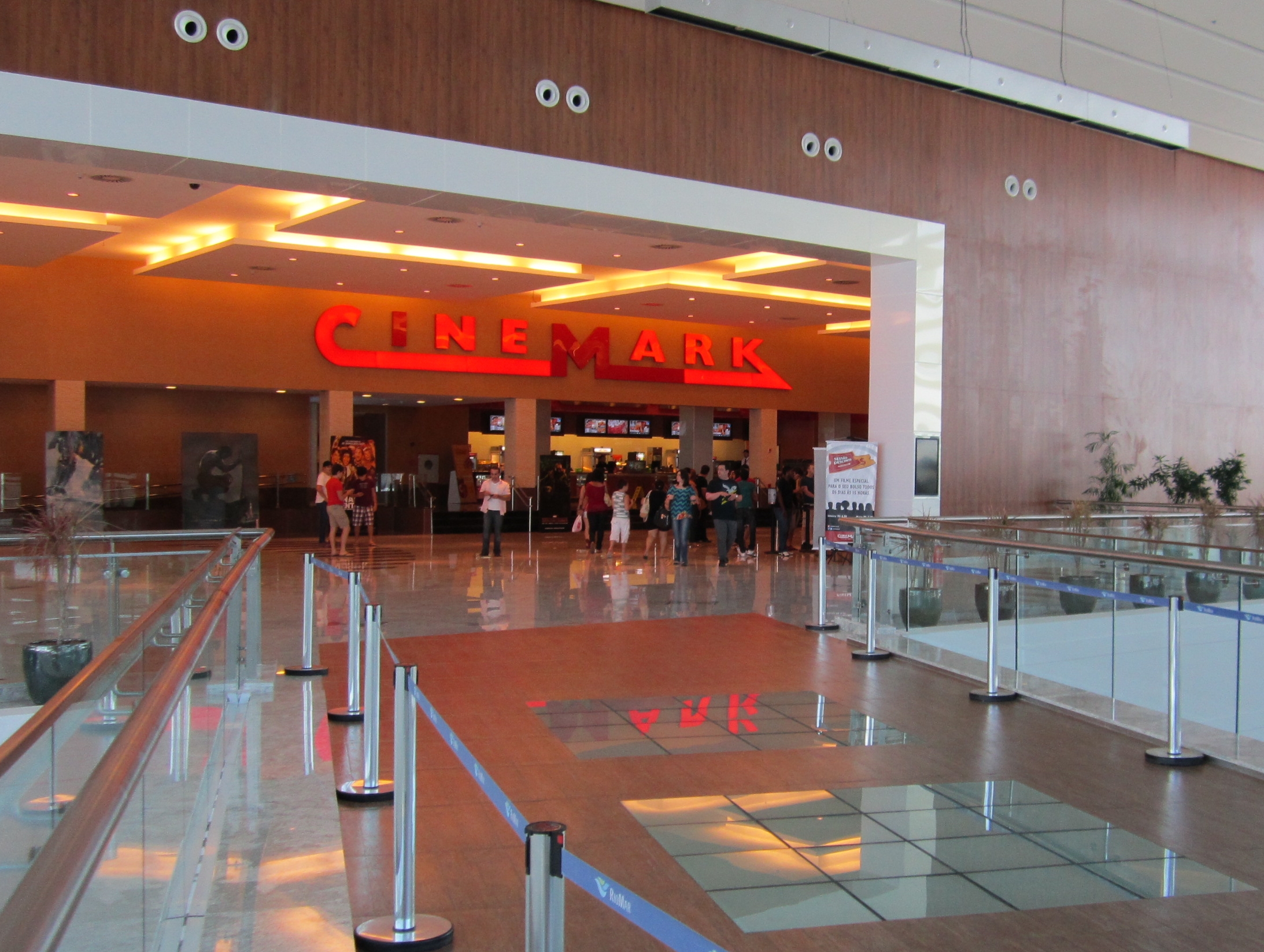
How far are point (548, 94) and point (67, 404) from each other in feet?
43.0

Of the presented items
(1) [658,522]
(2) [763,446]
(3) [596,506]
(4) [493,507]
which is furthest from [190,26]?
(2) [763,446]

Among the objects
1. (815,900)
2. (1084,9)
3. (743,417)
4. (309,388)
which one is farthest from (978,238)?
(743,417)

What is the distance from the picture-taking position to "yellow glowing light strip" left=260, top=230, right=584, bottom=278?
54.9 feet

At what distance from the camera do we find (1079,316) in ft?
50.9

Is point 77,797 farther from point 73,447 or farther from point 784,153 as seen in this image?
point 73,447

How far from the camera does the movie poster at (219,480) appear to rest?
19.7 metres

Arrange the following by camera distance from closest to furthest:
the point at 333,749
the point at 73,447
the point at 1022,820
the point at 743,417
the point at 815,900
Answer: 1. the point at 815,900
2. the point at 1022,820
3. the point at 333,749
4. the point at 73,447
5. the point at 743,417

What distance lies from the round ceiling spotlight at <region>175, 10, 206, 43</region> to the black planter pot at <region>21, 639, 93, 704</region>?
4.99 meters

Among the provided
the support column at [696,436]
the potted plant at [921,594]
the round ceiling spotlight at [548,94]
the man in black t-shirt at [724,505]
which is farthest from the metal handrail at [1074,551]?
the support column at [696,436]

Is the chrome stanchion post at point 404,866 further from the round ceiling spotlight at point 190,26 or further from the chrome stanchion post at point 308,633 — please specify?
the round ceiling spotlight at point 190,26

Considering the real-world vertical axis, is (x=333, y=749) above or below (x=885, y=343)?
below

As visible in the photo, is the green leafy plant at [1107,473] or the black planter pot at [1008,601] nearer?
the black planter pot at [1008,601]

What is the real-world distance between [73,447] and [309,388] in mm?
5507

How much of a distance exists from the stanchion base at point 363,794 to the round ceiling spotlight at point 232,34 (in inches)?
270
